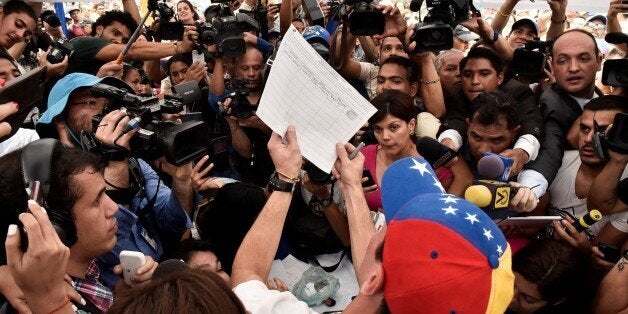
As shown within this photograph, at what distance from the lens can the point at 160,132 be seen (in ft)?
6.45

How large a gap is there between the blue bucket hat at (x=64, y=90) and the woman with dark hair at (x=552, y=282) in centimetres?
194

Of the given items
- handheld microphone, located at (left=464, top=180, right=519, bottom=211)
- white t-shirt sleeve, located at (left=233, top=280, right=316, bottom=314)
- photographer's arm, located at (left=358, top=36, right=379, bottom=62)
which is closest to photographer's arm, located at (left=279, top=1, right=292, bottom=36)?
photographer's arm, located at (left=358, top=36, right=379, bottom=62)

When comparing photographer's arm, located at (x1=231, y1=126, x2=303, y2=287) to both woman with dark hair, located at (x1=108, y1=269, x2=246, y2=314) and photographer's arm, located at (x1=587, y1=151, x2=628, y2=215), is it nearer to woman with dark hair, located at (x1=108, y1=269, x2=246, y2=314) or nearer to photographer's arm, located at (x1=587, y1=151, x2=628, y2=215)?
woman with dark hair, located at (x1=108, y1=269, x2=246, y2=314)

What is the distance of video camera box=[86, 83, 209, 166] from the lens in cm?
195

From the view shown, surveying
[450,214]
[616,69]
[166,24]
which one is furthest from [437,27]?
[166,24]

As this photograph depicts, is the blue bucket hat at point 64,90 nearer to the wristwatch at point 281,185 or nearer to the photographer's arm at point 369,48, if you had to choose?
the wristwatch at point 281,185

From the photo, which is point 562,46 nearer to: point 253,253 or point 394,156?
point 394,156

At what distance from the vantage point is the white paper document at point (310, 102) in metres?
1.76

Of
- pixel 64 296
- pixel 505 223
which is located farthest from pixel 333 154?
pixel 64 296

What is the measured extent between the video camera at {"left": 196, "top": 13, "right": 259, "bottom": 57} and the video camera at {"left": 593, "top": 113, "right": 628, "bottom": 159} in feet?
7.04

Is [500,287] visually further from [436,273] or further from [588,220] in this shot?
[588,220]

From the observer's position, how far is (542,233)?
2268mm

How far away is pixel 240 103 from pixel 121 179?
3.69 ft

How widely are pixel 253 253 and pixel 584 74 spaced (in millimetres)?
2194
